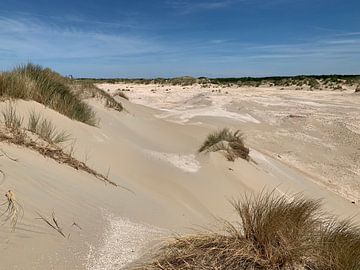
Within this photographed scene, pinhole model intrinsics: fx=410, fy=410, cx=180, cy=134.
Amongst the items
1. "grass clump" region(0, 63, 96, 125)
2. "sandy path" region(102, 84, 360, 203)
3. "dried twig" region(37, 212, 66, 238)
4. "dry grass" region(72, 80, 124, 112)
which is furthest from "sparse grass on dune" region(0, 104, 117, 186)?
"dry grass" region(72, 80, 124, 112)

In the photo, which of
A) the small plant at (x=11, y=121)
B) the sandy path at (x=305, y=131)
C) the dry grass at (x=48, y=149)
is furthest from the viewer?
the sandy path at (x=305, y=131)

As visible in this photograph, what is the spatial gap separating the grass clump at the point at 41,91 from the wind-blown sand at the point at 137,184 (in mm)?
302

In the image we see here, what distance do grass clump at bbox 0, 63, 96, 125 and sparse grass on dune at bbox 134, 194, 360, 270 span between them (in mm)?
4498

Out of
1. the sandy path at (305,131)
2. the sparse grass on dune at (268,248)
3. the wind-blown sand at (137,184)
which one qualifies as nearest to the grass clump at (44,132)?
the wind-blown sand at (137,184)

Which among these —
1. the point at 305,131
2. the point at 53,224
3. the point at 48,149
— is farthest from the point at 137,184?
the point at 305,131

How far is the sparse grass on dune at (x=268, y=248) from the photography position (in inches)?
116

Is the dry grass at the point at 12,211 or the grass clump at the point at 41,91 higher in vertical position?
the grass clump at the point at 41,91

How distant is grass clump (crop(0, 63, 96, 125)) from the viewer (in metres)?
6.62

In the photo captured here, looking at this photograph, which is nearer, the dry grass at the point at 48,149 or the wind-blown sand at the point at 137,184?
the wind-blown sand at the point at 137,184

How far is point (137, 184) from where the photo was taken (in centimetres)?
593

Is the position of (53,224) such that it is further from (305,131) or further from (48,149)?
(305,131)

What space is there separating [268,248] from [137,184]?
3170 mm

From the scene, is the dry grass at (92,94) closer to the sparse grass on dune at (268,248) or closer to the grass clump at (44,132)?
the grass clump at (44,132)

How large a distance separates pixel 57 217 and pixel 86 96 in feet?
31.7
